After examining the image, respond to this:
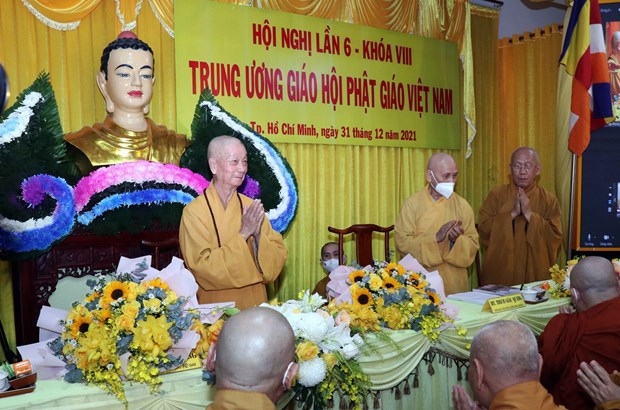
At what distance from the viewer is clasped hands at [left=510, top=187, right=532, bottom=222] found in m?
4.57

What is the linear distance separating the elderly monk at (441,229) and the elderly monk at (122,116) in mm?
1732

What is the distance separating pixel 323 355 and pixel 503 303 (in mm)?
1318

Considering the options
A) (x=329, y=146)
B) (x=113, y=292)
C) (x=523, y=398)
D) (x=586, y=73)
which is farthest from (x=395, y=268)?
(x=586, y=73)

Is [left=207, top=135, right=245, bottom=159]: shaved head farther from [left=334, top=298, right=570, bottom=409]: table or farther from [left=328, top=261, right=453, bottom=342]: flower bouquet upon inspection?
[left=334, top=298, right=570, bottom=409]: table

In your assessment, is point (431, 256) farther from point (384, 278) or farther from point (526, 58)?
point (526, 58)

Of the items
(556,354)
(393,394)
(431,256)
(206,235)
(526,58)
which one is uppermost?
(526,58)

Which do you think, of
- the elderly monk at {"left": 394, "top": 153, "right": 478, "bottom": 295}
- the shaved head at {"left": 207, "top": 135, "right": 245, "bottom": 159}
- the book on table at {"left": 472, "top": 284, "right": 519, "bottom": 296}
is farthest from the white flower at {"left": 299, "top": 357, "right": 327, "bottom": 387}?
the elderly monk at {"left": 394, "top": 153, "right": 478, "bottom": 295}

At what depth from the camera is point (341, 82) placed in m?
5.23

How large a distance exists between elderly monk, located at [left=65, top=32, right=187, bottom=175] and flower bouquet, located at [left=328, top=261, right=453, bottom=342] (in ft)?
6.35

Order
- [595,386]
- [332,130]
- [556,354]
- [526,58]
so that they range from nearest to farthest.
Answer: [595,386] → [556,354] → [332,130] → [526,58]

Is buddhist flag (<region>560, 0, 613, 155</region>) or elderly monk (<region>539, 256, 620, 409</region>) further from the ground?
buddhist flag (<region>560, 0, 613, 155</region>)

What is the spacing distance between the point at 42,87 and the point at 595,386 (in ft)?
10.6

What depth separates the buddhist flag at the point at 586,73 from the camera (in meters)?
5.06

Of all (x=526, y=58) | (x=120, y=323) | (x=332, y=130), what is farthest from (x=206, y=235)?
(x=526, y=58)
